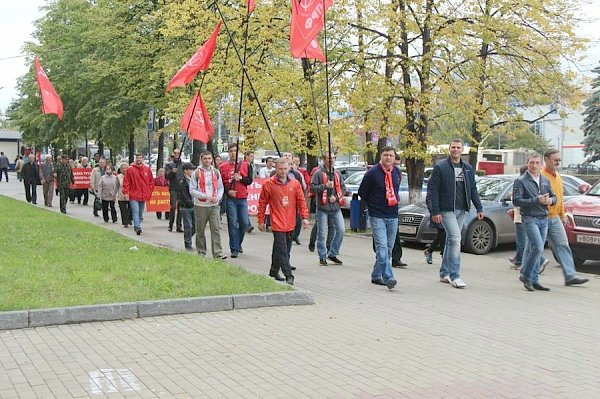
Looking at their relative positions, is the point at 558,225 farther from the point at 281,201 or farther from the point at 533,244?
the point at 281,201

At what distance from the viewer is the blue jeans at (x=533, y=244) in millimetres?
10328

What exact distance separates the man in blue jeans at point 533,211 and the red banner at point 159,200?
11.1m

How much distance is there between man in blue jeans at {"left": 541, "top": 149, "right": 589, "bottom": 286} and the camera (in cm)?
1071

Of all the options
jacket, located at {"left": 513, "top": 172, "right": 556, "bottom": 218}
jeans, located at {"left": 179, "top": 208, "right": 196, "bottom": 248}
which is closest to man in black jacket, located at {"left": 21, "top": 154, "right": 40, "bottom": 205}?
jeans, located at {"left": 179, "top": 208, "right": 196, "bottom": 248}

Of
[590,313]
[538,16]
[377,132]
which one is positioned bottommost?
[590,313]

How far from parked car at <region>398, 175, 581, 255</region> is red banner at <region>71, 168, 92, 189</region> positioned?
14.8 meters

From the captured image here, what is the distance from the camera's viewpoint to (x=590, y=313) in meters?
8.96

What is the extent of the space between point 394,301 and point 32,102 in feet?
129

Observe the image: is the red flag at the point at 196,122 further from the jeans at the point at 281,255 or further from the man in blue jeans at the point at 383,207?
the man in blue jeans at the point at 383,207

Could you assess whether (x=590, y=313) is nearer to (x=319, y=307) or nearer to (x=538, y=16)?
(x=319, y=307)

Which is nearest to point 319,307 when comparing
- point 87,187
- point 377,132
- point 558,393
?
point 558,393

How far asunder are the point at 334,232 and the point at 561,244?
3.81 metres

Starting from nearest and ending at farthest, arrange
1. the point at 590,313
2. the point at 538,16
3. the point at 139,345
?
the point at 139,345, the point at 590,313, the point at 538,16

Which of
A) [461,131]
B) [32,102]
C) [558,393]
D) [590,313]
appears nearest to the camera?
[558,393]
